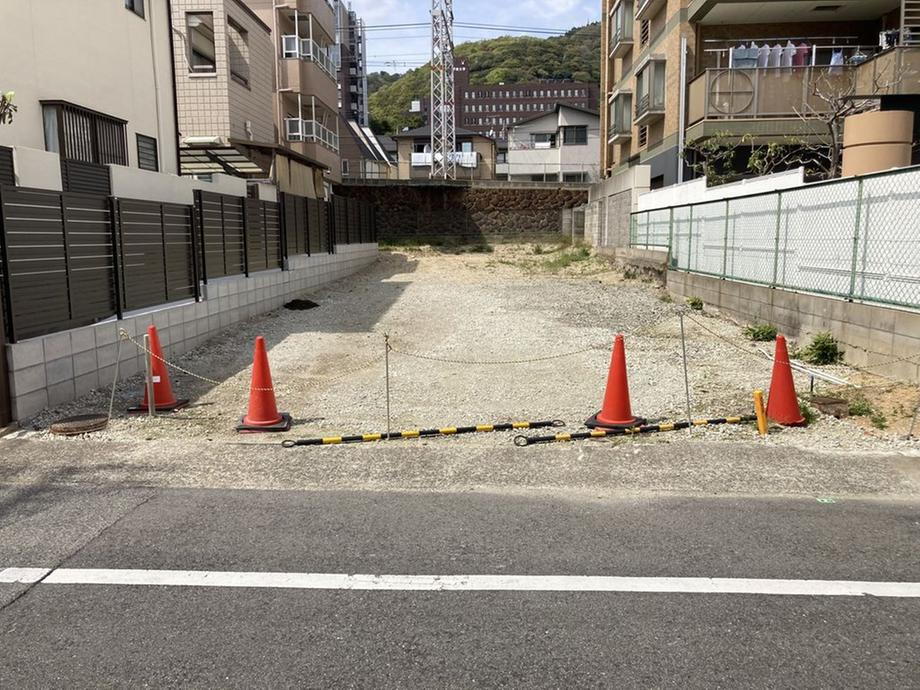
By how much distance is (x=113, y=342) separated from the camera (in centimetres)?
812

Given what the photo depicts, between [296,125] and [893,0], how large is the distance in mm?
20166

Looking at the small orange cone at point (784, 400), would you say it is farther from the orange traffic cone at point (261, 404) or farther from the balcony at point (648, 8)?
the balcony at point (648, 8)

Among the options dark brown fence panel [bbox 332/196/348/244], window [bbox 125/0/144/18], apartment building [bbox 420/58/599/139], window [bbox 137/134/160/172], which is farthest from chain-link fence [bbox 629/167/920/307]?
apartment building [bbox 420/58/599/139]

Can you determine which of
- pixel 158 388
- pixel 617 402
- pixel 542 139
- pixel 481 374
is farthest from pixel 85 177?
pixel 542 139

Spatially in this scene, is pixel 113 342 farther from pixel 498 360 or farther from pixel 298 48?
pixel 298 48

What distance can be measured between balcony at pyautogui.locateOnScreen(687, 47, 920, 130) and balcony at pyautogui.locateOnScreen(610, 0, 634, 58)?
10.8 meters

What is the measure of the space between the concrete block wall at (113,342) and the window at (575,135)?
4052 cm

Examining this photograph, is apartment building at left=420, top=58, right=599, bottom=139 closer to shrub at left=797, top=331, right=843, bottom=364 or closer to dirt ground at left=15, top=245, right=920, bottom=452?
dirt ground at left=15, top=245, right=920, bottom=452

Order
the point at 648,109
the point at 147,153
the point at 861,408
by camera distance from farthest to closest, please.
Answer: the point at 648,109, the point at 147,153, the point at 861,408

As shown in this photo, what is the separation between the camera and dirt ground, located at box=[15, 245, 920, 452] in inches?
262

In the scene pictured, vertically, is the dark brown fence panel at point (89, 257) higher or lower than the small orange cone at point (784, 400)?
higher

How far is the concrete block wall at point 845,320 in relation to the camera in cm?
732

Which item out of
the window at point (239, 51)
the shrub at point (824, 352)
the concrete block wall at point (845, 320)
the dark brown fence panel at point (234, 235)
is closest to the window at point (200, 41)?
the window at point (239, 51)

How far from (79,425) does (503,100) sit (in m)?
115
